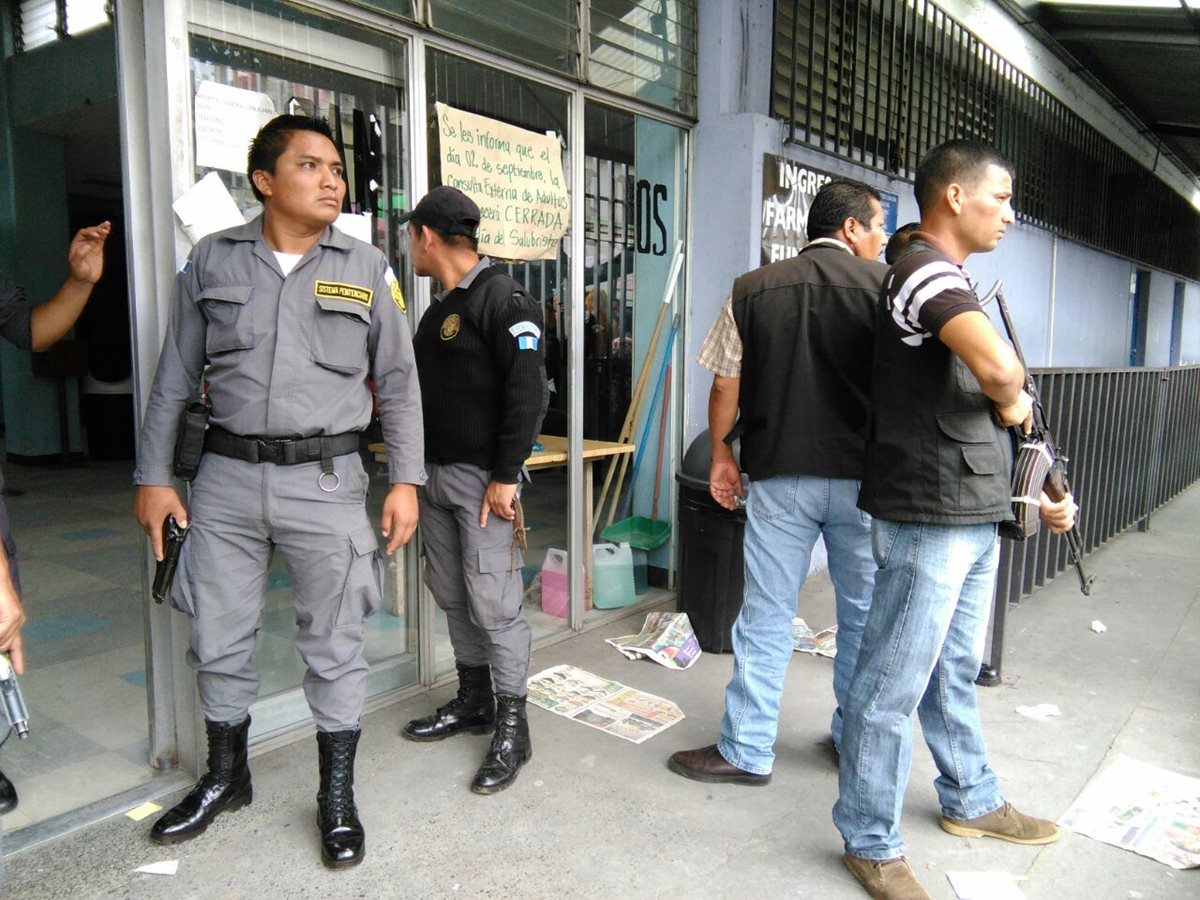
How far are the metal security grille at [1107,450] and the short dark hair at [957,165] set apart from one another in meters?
2.11

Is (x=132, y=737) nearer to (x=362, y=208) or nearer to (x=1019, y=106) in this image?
(x=362, y=208)

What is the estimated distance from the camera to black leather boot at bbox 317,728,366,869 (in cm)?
242

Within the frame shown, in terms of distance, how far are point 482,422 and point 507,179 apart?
1.39m

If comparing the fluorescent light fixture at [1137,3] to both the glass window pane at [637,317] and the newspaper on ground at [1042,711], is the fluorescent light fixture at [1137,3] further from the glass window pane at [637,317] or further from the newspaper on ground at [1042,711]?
the newspaper on ground at [1042,711]

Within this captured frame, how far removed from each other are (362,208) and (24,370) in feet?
24.7

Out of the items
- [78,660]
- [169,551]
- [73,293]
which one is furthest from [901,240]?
[78,660]

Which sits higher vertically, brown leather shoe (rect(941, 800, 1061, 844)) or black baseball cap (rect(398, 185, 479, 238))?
black baseball cap (rect(398, 185, 479, 238))

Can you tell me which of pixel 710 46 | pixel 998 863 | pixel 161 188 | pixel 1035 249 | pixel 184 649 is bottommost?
pixel 998 863

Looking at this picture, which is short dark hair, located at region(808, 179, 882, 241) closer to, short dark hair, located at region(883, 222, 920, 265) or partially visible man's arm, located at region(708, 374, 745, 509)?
short dark hair, located at region(883, 222, 920, 265)

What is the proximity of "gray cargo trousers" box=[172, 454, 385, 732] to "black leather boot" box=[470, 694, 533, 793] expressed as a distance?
510 millimetres

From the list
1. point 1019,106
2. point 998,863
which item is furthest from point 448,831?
point 1019,106

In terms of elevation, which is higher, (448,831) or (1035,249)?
(1035,249)

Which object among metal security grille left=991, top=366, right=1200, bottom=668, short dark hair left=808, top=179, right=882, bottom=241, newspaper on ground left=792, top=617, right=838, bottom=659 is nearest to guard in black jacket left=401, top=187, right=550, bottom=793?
short dark hair left=808, top=179, right=882, bottom=241

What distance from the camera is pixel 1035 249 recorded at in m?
8.95
